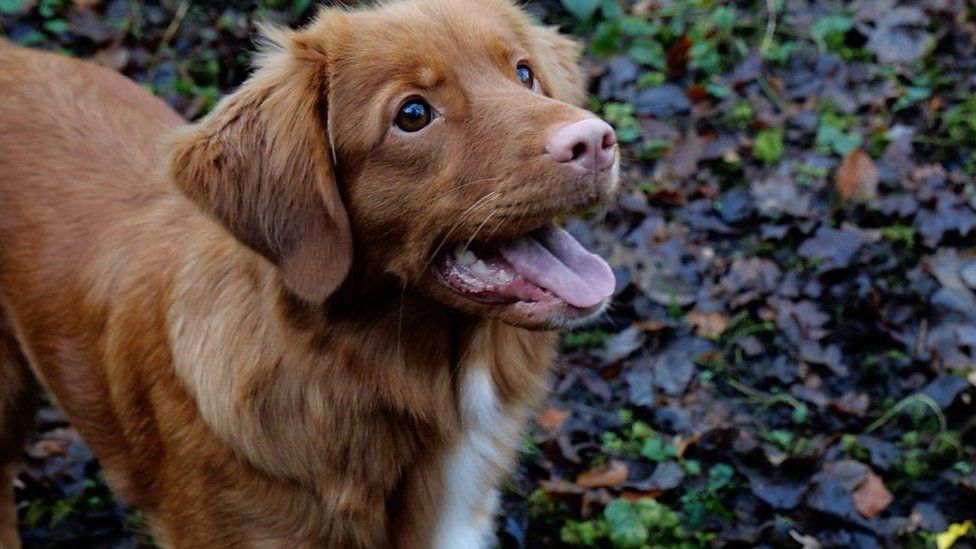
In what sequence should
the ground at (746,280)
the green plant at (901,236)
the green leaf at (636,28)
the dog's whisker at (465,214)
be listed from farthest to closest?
the green leaf at (636,28) < the green plant at (901,236) < the ground at (746,280) < the dog's whisker at (465,214)

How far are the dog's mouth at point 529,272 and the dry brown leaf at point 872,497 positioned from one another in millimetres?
1968

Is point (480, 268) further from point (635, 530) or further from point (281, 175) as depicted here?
point (635, 530)

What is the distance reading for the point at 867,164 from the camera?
611 cm

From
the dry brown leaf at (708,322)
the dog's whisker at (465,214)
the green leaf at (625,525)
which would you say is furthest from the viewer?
the dry brown leaf at (708,322)

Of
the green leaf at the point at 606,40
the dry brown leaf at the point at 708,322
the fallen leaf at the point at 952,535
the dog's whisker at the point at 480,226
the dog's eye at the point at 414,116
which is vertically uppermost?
the dog's eye at the point at 414,116

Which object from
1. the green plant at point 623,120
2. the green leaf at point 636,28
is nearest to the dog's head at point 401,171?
the green plant at point 623,120

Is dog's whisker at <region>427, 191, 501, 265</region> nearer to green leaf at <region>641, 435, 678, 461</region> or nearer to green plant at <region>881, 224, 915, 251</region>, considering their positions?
green leaf at <region>641, 435, 678, 461</region>

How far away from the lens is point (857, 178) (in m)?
6.06

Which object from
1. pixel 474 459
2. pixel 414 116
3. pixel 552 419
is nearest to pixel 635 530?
pixel 552 419

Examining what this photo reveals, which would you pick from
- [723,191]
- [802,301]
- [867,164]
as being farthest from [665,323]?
[867,164]

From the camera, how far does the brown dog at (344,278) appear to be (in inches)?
125

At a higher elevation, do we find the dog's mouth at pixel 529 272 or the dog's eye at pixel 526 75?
the dog's eye at pixel 526 75

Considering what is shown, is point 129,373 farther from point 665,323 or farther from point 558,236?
point 665,323

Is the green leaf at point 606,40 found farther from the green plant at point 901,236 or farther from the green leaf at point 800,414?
the green leaf at point 800,414
